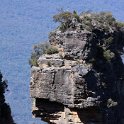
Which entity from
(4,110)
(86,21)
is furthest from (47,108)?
(86,21)

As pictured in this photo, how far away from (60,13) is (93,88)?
5.05 m

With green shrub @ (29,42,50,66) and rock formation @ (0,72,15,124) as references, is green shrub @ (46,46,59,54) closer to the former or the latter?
green shrub @ (29,42,50,66)

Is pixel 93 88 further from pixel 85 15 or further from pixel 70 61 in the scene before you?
pixel 85 15

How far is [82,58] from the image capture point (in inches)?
1427

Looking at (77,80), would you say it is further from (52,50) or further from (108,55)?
(108,55)

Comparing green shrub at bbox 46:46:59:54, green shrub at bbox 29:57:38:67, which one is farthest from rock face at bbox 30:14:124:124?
green shrub at bbox 29:57:38:67

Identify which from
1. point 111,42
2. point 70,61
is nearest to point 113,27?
point 111,42

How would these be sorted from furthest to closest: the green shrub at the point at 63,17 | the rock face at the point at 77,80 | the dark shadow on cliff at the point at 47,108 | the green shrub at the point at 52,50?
the green shrub at the point at 63,17, the green shrub at the point at 52,50, the dark shadow on cliff at the point at 47,108, the rock face at the point at 77,80

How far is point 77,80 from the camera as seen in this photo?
116 ft

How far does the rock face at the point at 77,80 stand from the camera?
3550 cm

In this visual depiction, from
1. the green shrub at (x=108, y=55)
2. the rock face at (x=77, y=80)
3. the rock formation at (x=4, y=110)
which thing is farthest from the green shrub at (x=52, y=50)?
the rock formation at (x=4, y=110)

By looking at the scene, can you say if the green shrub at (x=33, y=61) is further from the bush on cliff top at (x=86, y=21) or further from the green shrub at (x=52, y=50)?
the bush on cliff top at (x=86, y=21)

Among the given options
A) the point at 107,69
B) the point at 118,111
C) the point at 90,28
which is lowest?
the point at 118,111

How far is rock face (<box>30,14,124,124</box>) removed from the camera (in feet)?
116
